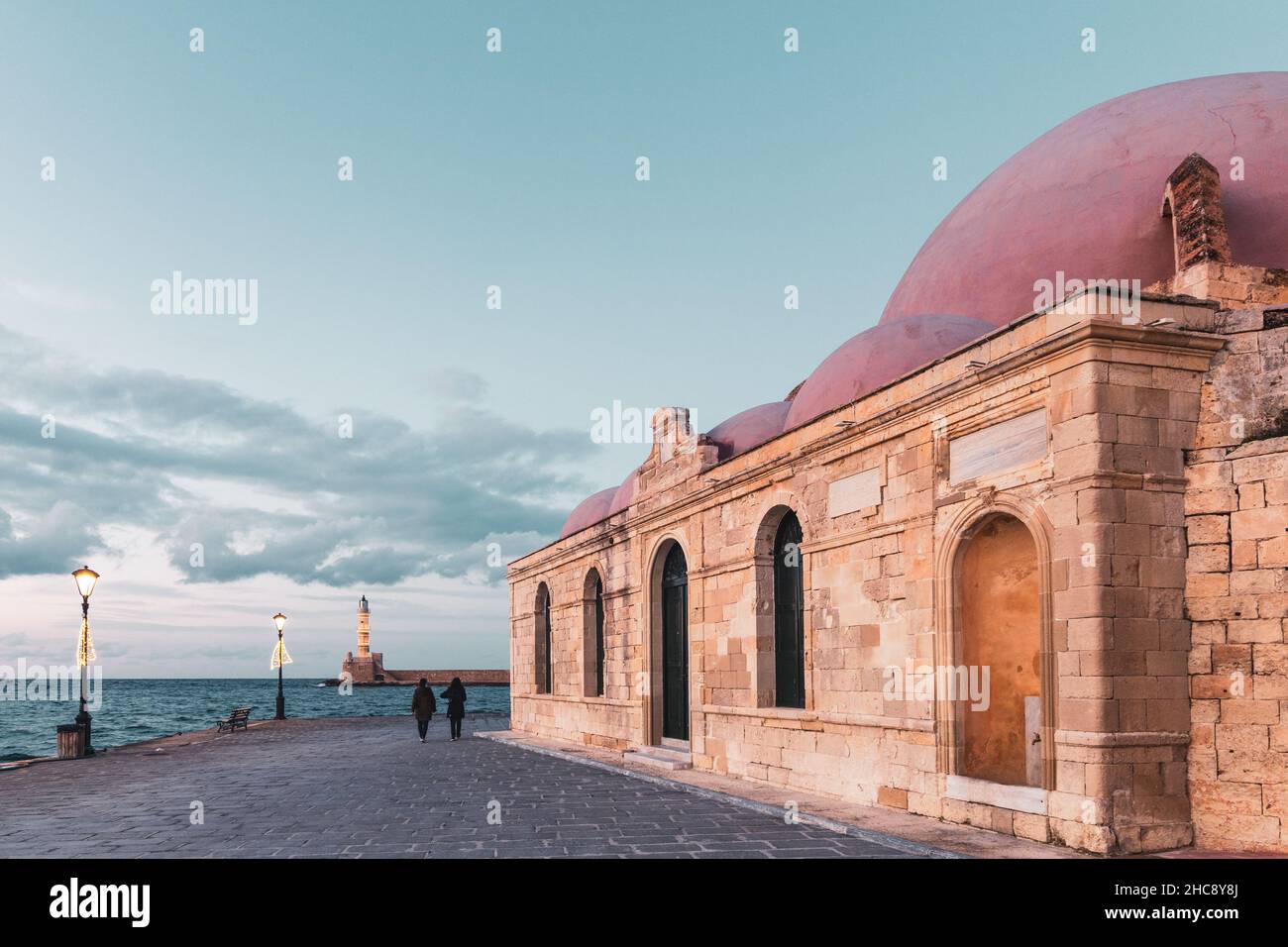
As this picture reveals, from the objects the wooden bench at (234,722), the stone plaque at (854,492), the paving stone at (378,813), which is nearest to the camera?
the paving stone at (378,813)

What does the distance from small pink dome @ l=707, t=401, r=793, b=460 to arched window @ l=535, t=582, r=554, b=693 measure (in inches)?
376

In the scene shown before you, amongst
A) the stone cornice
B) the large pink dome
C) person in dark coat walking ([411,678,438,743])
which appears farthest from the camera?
person in dark coat walking ([411,678,438,743])

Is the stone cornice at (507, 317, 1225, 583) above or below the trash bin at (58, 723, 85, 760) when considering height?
above

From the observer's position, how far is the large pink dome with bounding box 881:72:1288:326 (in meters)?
11.8

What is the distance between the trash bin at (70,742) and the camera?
71.8 ft

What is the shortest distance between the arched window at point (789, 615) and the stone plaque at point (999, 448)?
3984mm

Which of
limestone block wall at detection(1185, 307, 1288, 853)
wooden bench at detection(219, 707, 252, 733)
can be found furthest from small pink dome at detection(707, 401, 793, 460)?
wooden bench at detection(219, 707, 252, 733)

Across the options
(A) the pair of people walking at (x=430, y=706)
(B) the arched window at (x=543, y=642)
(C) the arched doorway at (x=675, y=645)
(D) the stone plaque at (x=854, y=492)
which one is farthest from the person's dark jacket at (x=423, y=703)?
(D) the stone plaque at (x=854, y=492)

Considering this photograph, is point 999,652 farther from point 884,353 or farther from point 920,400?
point 884,353

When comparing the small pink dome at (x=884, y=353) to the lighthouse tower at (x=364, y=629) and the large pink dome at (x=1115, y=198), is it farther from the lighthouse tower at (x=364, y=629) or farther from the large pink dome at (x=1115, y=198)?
the lighthouse tower at (x=364, y=629)

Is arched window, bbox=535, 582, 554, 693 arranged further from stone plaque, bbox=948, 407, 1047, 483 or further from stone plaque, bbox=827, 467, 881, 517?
stone plaque, bbox=948, 407, 1047, 483

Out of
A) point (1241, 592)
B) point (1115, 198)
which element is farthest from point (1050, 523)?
point (1115, 198)

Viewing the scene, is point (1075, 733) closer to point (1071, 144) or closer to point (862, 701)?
point (862, 701)
